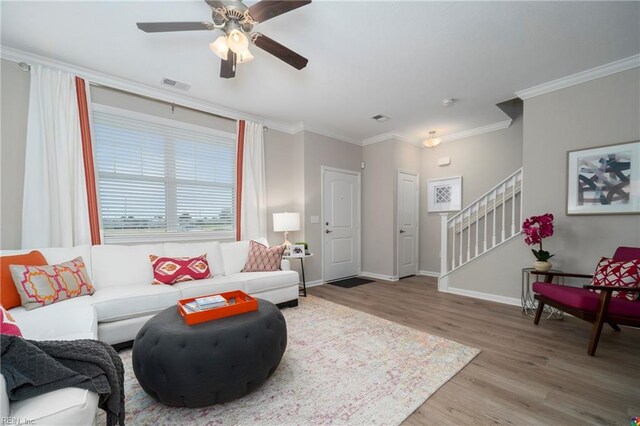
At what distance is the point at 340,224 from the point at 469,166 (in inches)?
103

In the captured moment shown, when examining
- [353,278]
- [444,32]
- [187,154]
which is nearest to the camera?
[444,32]

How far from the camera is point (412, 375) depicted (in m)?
1.95

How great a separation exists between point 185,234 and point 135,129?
1406 millimetres

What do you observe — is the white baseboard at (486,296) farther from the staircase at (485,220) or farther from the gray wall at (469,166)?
the gray wall at (469,166)

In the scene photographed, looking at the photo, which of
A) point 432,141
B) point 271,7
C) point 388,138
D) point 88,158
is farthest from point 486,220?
point 88,158

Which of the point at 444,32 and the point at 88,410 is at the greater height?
the point at 444,32

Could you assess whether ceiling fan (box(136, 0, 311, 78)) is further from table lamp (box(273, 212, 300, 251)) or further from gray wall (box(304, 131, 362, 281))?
gray wall (box(304, 131, 362, 281))

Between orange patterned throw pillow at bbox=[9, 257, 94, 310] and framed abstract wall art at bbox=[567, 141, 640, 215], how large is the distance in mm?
5083

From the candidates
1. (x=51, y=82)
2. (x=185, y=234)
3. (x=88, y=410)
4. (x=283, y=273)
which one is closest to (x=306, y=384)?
(x=88, y=410)

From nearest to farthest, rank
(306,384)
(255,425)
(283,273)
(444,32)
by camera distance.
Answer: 1. (255,425)
2. (306,384)
3. (444,32)
4. (283,273)

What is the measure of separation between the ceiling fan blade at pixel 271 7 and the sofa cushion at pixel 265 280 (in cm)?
246

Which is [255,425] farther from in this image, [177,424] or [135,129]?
[135,129]

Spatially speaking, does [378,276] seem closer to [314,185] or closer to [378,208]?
[378,208]

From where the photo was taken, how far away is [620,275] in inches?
94.0
